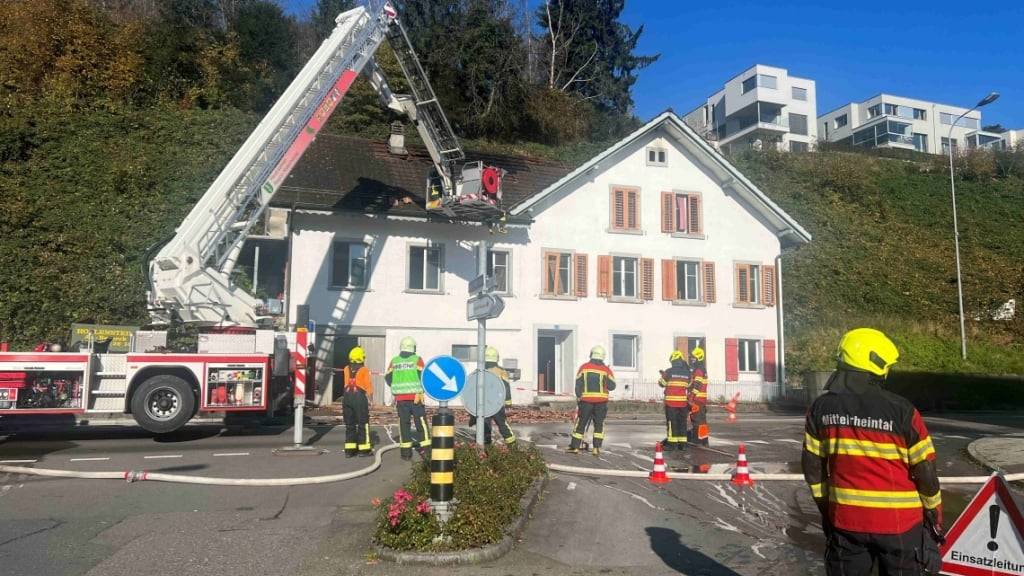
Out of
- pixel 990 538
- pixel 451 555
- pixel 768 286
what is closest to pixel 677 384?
pixel 451 555

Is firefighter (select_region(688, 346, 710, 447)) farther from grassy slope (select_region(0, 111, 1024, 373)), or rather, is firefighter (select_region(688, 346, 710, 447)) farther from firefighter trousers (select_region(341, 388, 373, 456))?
grassy slope (select_region(0, 111, 1024, 373))

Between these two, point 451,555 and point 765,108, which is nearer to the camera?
point 451,555

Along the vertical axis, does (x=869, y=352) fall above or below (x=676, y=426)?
above

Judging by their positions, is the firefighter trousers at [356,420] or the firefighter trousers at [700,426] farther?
the firefighter trousers at [700,426]

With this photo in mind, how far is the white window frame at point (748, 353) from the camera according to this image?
86.4ft

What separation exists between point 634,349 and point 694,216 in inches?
201

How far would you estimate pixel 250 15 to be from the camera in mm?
39438

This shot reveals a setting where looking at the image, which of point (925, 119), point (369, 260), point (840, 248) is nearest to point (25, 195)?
point (369, 260)

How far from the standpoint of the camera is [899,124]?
7375 centimetres

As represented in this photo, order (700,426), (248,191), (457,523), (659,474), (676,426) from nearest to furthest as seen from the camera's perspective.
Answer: (457,523) < (659,474) < (676,426) < (700,426) < (248,191)

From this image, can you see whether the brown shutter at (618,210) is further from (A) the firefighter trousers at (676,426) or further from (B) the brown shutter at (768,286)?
(A) the firefighter trousers at (676,426)

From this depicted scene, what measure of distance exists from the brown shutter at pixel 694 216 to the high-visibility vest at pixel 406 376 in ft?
56.9

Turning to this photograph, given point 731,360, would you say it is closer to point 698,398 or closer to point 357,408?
point 698,398

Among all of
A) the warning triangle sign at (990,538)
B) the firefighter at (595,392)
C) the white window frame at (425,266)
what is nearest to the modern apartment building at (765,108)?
the white window frame at (425,266)
